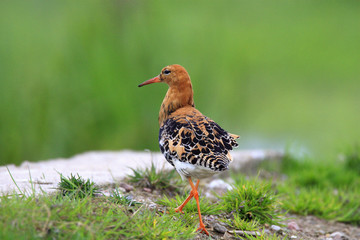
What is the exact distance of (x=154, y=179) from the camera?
4.94 m

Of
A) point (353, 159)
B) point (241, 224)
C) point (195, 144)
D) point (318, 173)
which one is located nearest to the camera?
point (195, 144)

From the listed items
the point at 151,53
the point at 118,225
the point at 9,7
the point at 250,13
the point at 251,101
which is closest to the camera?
the point at 118,225

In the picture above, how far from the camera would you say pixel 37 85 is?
7.65 meters

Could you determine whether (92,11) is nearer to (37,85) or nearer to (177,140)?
(37,85)

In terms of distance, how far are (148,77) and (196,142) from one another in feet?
14.4

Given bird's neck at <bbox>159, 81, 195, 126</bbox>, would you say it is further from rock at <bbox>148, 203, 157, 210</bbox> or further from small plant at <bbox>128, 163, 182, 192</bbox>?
Answer: rock at <bbox>148, 203, 157, 210</bbox>

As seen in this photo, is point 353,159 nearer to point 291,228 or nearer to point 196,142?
point 291,228

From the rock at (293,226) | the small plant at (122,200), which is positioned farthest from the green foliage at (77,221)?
the rock at (293,226)

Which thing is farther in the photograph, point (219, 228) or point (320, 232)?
point (320, 232)

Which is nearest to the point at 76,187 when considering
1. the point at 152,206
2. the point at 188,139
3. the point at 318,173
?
the point at 152,206

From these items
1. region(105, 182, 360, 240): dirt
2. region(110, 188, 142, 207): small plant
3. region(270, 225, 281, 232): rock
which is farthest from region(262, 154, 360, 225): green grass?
region(110, 188, 142, 207): small plant

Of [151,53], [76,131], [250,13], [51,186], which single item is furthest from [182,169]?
[250,13]

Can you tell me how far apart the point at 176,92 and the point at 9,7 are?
5.76 meters

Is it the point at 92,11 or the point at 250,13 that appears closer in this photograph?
the point at 92,11
